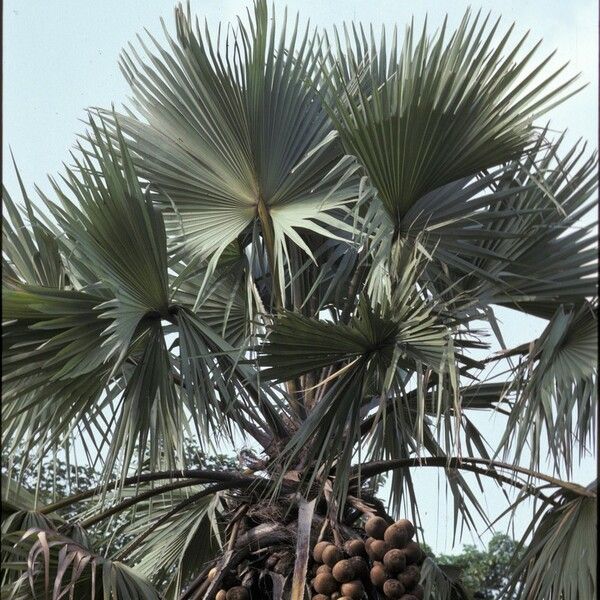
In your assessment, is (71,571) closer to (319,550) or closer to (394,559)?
(319,550)

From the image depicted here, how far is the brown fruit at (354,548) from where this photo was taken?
12.6 feet

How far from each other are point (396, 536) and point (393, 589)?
20cm

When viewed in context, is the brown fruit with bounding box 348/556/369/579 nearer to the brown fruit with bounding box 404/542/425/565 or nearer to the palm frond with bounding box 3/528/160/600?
the brown fruit with bounding box 404/542/425/565

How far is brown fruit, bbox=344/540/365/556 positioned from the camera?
3.83 m

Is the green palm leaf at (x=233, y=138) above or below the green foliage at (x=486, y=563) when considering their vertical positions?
above

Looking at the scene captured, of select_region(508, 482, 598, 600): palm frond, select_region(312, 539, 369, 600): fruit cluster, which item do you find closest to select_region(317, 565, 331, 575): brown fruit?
select_region(312, 539, 369, 600): fruit cluster

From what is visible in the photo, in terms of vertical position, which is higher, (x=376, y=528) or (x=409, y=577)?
(x=376, y=528)

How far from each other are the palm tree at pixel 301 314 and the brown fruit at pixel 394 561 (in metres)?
0.11

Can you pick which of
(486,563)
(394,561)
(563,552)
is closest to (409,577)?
(394,561)

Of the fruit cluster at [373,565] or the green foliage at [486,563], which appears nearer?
the fruit cluster at [373,565]

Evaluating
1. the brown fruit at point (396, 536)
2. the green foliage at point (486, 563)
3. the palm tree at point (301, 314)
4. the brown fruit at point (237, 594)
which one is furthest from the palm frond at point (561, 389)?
the green foliage at point (486, 563)

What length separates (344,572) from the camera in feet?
12.2

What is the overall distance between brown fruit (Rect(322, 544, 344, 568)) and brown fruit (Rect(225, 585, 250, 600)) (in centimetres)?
43

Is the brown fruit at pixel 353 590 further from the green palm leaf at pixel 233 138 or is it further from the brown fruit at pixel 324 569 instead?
the green palm leaf at pixel 233 138
